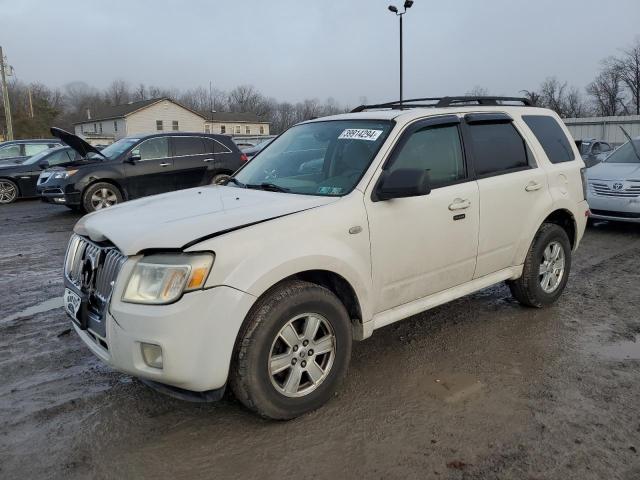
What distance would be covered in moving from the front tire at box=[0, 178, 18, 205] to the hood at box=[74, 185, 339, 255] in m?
12.8

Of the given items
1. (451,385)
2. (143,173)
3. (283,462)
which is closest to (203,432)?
(283,462)

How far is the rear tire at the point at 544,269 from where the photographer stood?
15.9 ft

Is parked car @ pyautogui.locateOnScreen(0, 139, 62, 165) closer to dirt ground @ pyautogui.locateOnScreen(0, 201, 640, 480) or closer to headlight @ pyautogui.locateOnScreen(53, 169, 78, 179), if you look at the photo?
headlight @ pyautogui.locateOnScreen(53, 169, 78, 179)

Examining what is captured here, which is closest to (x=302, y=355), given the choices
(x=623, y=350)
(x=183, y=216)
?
(x=183, y=216)

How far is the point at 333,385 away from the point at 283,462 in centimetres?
65

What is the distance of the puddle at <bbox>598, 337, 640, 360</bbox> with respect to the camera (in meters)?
4.07

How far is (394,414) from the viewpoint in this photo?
10.7 feet

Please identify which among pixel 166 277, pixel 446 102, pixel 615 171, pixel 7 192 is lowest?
pixel 7 192

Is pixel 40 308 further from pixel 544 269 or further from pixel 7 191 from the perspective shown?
pixel 7 191

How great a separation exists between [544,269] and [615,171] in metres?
5.37

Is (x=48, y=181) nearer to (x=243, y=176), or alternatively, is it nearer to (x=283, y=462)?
(x=243, y=176)

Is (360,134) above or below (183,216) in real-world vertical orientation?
above

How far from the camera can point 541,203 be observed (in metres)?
4.75

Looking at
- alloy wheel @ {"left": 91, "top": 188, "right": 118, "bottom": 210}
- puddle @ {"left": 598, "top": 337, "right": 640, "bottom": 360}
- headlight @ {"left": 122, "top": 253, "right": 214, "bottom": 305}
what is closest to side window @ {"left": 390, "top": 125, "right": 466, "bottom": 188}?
headlight @ {"left": 122, "top": 253, "right": 214, "bottom": 305}
